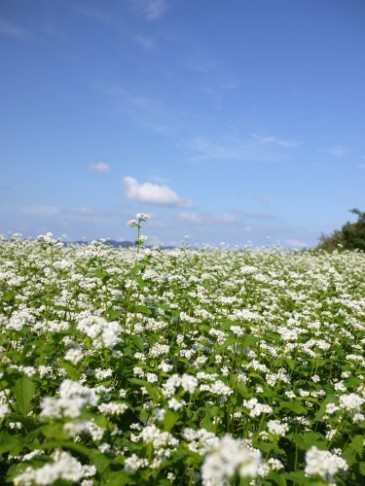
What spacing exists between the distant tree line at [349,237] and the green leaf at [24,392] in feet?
136

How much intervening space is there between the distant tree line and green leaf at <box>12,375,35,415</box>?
41339mm

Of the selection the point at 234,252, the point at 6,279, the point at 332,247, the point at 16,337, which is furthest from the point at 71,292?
the point at 332,247

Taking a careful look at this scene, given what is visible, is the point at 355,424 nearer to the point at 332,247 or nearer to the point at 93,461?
the point at 93,461

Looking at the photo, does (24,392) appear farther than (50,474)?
Yes

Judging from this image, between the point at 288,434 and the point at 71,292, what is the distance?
551 centimetres

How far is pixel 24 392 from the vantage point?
4824 millimetres

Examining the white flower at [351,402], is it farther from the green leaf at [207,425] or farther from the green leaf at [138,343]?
the green leaf at [138,343]

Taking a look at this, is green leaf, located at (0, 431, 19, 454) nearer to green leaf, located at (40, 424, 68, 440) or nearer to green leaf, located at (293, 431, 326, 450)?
green leaf, located at (40, 424, 68, 440)

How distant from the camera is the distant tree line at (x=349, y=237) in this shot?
42875mm

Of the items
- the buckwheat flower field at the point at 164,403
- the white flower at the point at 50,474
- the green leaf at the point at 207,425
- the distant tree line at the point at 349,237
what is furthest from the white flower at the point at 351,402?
the distant tree line at the point at 349,237

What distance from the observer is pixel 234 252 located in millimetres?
28750

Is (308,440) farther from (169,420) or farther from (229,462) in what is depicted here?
(229,462)

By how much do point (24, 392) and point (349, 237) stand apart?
43.5 m

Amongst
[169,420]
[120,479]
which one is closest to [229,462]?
[169,420]
